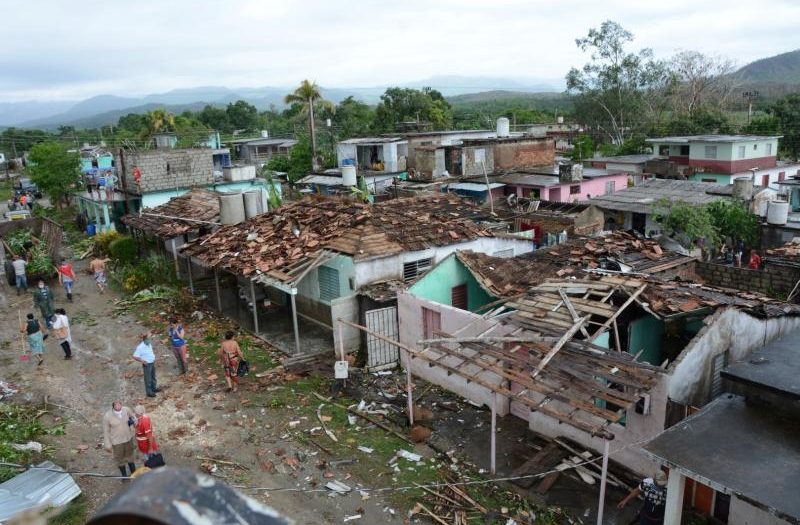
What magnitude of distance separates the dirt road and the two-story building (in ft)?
117

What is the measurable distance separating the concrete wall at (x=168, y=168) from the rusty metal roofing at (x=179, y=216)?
9.56ft

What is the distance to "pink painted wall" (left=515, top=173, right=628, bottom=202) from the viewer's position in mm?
33531

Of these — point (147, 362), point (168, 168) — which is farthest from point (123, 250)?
point (147, 362)

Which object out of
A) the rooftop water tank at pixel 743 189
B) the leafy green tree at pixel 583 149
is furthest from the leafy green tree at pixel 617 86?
the rooftop water tank at pixel 743 189

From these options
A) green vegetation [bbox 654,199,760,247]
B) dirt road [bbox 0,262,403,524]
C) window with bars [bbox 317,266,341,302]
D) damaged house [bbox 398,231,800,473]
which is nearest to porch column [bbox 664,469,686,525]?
damaged house [bbox 398,231,800,473]

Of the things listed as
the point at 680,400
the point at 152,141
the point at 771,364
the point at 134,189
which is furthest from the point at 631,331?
the point at 152,141

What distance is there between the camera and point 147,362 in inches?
537

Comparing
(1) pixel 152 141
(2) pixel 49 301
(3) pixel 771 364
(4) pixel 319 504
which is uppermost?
(1) pixel 152 141

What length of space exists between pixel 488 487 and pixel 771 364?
4.82 metres

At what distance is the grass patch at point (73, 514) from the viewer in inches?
370

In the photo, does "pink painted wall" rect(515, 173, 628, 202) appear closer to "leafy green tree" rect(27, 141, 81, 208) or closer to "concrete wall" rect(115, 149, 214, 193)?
"concrete wall" rect(115, 149, 214, 193)

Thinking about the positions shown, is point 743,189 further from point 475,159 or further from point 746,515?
point 746,515

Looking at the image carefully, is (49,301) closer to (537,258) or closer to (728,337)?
(537,258)

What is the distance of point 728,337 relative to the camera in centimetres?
1066
